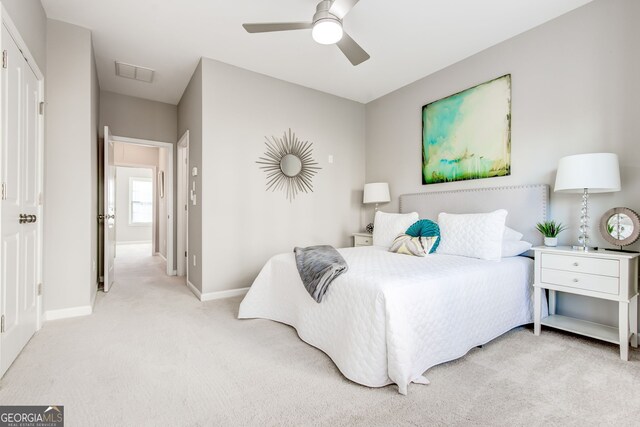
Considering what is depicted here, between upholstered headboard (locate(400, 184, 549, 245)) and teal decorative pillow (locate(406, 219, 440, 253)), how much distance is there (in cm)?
60

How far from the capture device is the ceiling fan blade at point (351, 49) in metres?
→ 2.33

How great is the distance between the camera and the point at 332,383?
5.62 feet

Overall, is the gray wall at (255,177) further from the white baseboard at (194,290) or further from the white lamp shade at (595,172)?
the white lamp shade at (595,172)

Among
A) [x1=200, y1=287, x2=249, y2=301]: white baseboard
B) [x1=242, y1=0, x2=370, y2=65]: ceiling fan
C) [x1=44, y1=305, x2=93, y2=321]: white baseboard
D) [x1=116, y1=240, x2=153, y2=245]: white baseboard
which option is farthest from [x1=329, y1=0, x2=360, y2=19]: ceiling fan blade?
[x1=116, y1=240, x2=153, y2=245]: white baseboard

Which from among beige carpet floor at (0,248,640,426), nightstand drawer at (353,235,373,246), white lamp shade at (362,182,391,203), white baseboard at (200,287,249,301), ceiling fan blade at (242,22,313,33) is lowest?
beige carpet floor at (0,248,640,426)

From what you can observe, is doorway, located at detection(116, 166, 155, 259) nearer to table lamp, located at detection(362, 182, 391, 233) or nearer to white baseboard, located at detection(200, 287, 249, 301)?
white baseboard, located at detection(200, 287, 249, 301)

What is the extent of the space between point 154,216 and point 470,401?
7.19m

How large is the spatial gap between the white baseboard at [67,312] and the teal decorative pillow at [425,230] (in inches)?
125

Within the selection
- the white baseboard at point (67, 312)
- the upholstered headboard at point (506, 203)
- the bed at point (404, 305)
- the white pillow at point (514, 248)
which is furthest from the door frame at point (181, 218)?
the white pillow at point (514, 248)

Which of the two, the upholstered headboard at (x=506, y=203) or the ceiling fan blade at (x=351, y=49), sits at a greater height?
the ceiling fan blade at (x=351, y=49)

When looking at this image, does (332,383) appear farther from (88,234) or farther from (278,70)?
(278,70)

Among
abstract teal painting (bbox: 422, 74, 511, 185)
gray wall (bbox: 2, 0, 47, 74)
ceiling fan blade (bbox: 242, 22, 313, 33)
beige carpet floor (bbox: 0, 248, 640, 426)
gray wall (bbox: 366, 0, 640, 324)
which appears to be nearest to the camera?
beige carpet floor (bbox: 0, 248, 640, 426)

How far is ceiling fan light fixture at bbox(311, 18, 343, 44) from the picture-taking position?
6.75 feet

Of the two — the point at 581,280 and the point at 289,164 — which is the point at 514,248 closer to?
the point at 581,280
